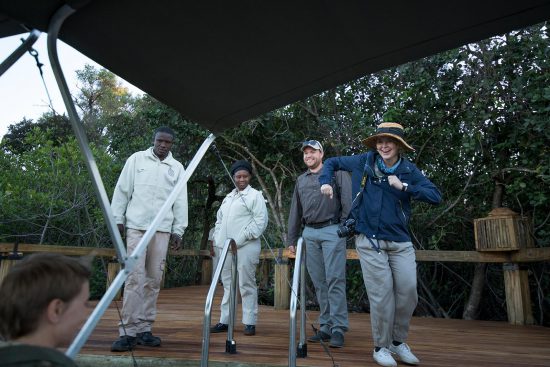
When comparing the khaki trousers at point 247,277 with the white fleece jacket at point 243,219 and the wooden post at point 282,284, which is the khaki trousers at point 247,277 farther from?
the wooden post at point 282,284

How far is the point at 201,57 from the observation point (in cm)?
189

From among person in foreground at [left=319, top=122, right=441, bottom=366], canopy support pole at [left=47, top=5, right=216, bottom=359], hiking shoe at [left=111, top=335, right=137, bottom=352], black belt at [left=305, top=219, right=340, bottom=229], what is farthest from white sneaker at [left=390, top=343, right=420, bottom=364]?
canopy support pole at [left=47, top=5, right=216, bottom=359]

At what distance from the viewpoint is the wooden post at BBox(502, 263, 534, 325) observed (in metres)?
4.98

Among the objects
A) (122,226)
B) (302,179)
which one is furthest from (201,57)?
(302,179)

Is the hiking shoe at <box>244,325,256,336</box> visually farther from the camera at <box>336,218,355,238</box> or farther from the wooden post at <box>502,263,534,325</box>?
the wooden post at <box>502,263,534,325</box>

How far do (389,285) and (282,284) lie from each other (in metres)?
3.15

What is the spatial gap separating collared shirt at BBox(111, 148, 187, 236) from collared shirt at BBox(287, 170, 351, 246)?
0.96m

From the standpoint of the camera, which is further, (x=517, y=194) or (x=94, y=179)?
(x=517, y=194)

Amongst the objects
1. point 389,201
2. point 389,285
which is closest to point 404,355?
point 389,285

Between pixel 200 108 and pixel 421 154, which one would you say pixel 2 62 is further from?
pixel 421 154

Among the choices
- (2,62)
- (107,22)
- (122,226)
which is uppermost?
(107,22)

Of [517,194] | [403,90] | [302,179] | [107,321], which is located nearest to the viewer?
[302,179]

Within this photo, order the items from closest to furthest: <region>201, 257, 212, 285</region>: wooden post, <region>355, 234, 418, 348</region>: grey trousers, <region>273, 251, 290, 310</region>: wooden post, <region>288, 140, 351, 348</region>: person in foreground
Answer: <region>355, 234, 418, 348</region>: grey trousers → <region>288, 140, 351, 348</region>: person in foreground → <region>273, 251, 290, 310</region>: wooden post → <region>201, 257, 212, 285</region>: wooden post

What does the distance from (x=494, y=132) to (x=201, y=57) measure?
15.9 ft
